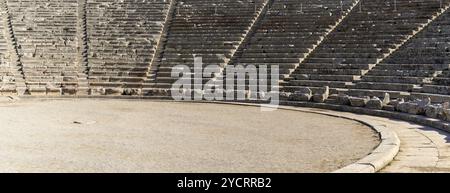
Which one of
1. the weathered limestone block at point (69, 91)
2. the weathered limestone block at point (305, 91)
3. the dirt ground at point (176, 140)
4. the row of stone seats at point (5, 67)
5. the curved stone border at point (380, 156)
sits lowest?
the dirt ground at point (176, 140)

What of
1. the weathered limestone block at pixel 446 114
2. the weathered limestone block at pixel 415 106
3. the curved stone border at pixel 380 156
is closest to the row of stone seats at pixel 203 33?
the weathered limestone block at pixel 415 106

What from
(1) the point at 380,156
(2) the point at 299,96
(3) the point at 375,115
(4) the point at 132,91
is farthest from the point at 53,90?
(1) the point at 380,156

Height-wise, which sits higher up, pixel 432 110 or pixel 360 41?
pixel 360 41

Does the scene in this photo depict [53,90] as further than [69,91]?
Yes

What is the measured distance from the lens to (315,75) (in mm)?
22578

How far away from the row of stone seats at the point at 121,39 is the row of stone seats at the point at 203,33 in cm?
77

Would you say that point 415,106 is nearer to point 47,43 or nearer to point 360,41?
point 360,41

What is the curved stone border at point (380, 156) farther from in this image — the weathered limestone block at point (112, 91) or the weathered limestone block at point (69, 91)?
the weathered limestone block at point (69, 91)

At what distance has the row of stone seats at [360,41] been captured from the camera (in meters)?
22.0

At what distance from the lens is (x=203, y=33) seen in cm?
2816
